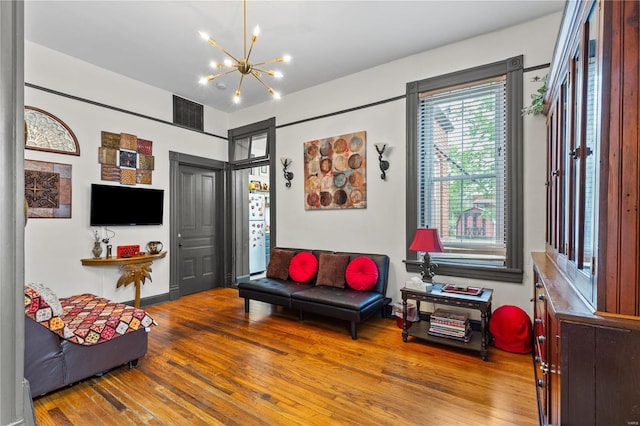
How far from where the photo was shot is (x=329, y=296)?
11.6 feet

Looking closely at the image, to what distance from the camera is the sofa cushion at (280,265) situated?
Result: 4461 millimetres

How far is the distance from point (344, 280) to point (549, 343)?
2.56 m

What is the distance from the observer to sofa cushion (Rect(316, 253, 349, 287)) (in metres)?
3.97

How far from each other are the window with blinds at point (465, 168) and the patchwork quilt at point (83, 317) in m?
3.17

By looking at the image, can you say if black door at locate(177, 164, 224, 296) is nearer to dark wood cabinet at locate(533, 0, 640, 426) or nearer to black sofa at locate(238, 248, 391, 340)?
black sofa at locate(238, 248, 391, 340)

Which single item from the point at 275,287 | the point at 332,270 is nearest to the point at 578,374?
the point at 332,270

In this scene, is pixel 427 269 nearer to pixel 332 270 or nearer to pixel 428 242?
pixel 428 242

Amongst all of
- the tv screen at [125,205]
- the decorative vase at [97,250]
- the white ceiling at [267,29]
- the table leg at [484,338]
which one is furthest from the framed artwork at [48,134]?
the table leg at [484,338]

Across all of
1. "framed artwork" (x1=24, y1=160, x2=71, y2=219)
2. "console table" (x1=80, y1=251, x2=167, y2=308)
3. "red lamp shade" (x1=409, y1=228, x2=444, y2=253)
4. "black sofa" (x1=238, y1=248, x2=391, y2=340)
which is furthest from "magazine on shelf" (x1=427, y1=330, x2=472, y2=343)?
"framed artwork" (x1=24, y1=160, x2=71, y2=219)

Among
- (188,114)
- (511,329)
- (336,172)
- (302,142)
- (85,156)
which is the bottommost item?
(511,329)

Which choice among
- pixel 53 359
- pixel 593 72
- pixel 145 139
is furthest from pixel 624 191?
pixel 145 139

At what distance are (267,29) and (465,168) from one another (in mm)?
2627

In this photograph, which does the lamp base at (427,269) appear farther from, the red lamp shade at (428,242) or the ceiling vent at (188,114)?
the ceiling vent at (188,114)

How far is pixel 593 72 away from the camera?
134 centimetres
